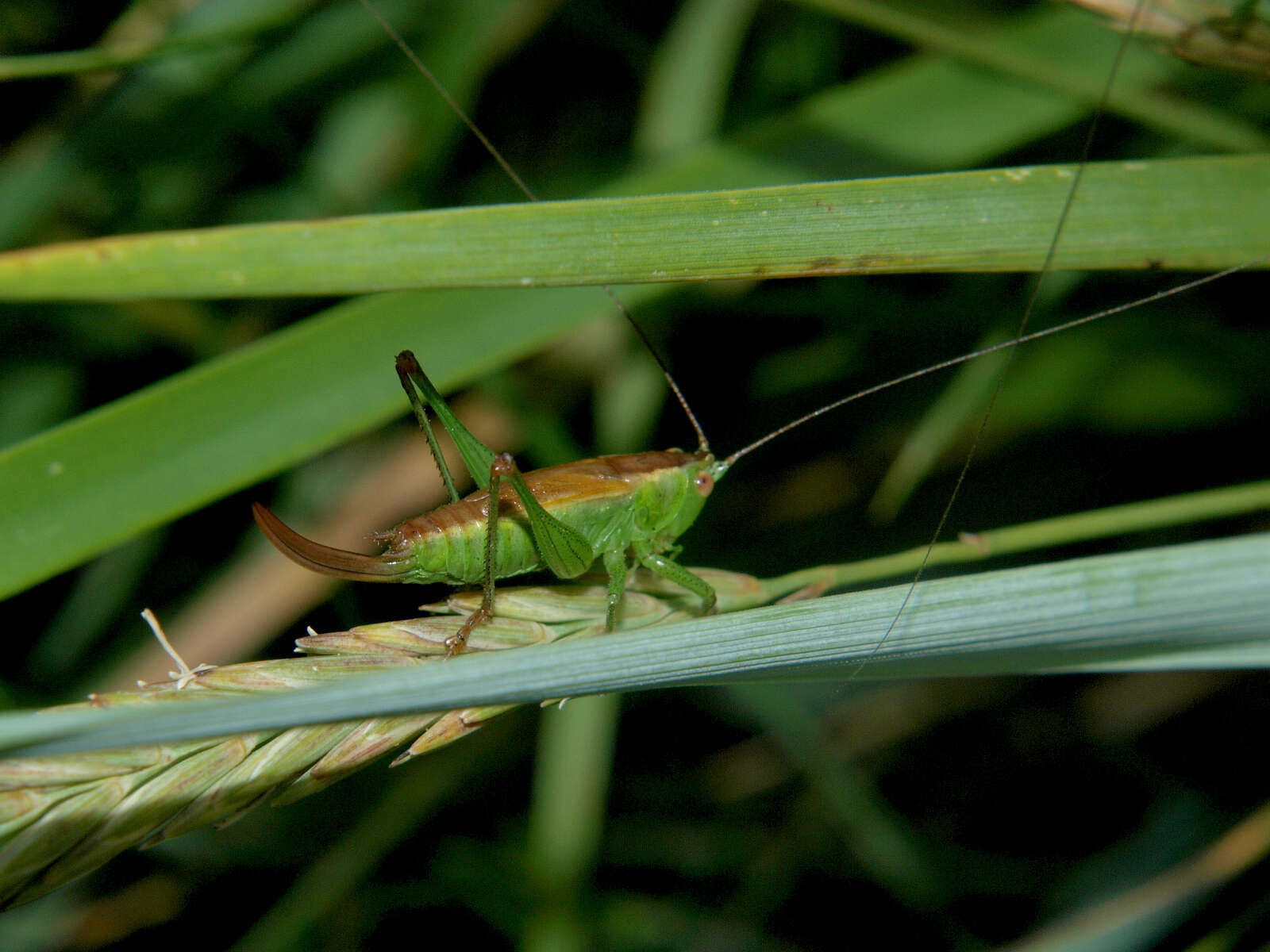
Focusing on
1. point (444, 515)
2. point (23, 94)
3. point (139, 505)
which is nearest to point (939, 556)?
point (444, 515)

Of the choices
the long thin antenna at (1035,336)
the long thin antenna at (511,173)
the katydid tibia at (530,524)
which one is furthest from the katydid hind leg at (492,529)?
the long thin antenna at (1035,336)

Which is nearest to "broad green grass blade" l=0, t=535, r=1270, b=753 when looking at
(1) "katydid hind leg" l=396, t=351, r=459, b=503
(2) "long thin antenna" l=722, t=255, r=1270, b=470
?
(2) "long thin antenna" l=722, t=255, r=1270, b=470

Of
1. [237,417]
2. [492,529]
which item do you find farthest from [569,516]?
[237,417]

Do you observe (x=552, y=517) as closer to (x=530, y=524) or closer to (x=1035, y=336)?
(x=530, y=524)

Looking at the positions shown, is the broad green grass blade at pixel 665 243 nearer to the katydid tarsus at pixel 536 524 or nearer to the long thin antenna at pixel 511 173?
the long thin antenna at pixel 511 173

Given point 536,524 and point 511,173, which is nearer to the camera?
point 511,173

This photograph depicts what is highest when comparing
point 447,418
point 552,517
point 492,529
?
point 447,418
